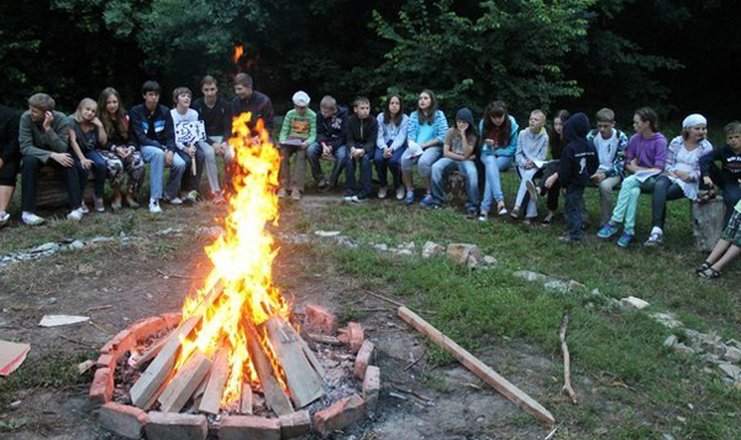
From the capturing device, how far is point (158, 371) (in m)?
4.04

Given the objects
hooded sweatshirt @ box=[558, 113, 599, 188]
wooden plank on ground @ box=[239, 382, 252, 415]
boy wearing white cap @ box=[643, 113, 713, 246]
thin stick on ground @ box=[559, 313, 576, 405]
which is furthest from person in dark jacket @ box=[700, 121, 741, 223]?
wooden plank on ground @ box=[239, 382, 252, 415]

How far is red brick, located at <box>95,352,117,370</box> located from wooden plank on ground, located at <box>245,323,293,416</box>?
88 cm

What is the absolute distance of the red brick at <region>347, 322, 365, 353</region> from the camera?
15.8 feet

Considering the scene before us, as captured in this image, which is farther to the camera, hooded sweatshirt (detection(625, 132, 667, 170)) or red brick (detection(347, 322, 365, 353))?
hooded sweatshirt (detection(625, 132, 667, 170))

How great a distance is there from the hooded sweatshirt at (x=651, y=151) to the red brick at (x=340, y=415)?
555 cm

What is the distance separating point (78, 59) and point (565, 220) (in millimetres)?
12234

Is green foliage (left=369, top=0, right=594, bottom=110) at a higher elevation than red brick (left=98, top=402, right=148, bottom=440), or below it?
higher

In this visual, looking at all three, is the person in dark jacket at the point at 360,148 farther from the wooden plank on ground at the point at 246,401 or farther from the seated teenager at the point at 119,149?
the wooden plank on ground at the point at 246,401

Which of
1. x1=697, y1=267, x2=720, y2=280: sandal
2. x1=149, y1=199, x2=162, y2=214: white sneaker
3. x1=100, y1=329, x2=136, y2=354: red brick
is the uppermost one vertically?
x1=149, y1=199, x2=162, y2=214: white sneaker

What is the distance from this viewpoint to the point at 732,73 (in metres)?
18.6

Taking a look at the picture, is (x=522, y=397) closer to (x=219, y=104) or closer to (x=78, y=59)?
(x=219, y=104)

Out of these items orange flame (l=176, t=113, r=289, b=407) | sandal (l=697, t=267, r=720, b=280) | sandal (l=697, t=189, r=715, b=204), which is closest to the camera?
orange flame (l=176, t=113, r=289, b=407)

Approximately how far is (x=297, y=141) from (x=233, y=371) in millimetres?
5958

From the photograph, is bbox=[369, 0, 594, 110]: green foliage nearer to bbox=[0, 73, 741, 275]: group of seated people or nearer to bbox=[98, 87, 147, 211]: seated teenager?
bbox=[0, 73, 741, 275]: group of seated people
